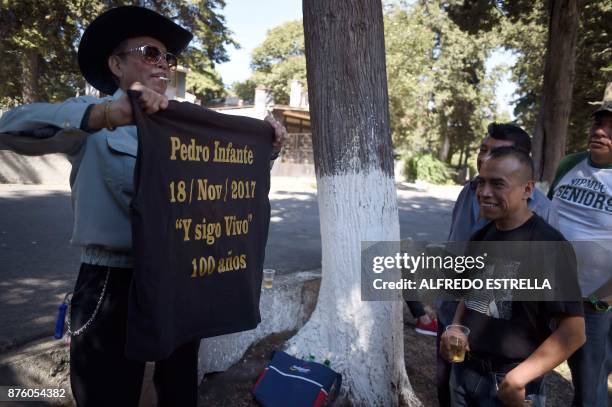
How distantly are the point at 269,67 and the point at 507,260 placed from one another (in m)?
46.2

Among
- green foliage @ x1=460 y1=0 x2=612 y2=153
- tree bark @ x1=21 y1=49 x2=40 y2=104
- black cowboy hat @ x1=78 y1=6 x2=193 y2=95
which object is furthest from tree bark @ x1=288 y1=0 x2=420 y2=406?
tree bark @ x1=21 y1=49 x2=40 y2=104

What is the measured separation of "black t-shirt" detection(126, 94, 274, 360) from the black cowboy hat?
41 cm

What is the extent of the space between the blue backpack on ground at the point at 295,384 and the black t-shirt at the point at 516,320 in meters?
1.23

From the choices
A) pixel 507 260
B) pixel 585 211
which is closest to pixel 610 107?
pixel 585 211

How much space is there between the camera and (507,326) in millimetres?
1998

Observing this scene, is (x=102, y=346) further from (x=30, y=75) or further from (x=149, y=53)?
(x=30, y=75)

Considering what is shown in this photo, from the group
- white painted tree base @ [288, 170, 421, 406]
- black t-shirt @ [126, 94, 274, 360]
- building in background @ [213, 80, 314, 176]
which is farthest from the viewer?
building in background @ [213, 80, 314, 176]

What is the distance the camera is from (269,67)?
45.9 meters

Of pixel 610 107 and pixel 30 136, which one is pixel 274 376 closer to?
pixel 30 136

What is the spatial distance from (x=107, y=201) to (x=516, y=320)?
5.72 ft

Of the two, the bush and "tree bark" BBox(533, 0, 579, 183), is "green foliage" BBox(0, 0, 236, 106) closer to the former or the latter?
the bush

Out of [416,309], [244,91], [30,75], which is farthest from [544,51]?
[244,91]

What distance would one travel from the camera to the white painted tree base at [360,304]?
3.06m

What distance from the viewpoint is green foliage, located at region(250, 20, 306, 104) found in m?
37.6
